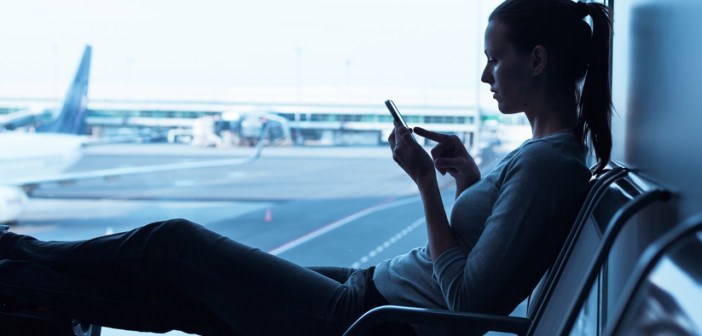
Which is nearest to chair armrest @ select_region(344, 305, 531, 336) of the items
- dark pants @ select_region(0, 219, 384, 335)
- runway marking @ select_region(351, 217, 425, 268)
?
dark pants @ select_region(0, 219, 384, 335)

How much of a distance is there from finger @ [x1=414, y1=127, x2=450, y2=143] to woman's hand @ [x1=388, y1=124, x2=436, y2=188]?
0.31 feet

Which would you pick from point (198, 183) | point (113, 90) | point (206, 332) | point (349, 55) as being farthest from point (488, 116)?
point (198, 183)

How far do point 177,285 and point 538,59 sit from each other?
633 millimetres

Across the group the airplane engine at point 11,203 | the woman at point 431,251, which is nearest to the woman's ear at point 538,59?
the woman at point 431,251

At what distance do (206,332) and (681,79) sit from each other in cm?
79

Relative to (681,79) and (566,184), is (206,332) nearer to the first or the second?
(566,184)

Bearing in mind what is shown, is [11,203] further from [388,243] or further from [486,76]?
[486,76]

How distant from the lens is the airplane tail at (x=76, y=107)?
984cm

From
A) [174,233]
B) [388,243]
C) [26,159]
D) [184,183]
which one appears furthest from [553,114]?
[184,183]

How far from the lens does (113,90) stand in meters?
6.80

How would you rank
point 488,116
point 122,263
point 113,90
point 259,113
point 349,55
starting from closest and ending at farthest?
1. point 122,263
2. point 349,55
3. point 488,116
4. point 113,90
5. point 259,113

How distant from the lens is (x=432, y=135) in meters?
1.12

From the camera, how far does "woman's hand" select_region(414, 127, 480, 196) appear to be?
114cm

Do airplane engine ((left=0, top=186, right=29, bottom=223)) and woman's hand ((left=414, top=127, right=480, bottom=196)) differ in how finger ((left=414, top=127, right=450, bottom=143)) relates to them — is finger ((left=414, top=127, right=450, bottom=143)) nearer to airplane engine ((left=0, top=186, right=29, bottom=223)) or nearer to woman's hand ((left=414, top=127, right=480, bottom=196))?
woman's hand ((left=414, top=127, right=480, bottom=196))
